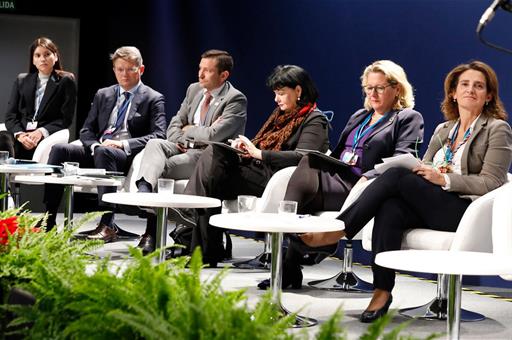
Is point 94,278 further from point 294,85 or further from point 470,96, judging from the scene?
Answer: point 294,85

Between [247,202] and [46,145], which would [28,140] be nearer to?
[46,145]

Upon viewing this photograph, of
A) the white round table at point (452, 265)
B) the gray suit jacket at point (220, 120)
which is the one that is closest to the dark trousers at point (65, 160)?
the gray suit jacket at point (220, 120)

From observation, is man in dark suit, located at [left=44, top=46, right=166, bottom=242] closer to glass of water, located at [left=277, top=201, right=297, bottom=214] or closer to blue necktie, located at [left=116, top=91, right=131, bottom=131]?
blue necktie, located at [left=116, top=91, right=131, bottom=131]

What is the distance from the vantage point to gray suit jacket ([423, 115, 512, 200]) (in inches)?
167

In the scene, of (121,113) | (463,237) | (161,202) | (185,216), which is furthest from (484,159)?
(121,113)

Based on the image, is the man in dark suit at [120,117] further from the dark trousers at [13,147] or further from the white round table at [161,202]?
the white round table at [161,202]

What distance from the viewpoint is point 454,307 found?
3.10 metres

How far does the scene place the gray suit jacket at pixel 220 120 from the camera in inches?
243

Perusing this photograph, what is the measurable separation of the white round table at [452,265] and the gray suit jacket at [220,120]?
3.12 metres

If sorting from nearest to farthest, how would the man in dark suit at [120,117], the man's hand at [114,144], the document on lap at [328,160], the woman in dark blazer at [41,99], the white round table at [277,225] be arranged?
the white round table at [277,225]
the document on lap at [328,160]
the man's hand at [114,144]
the man in dark suit at [120,117]
the woman in dark blazer at [41,99]

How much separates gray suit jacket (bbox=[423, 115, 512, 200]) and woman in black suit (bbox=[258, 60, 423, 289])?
1.86 ft

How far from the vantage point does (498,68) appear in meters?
5.66

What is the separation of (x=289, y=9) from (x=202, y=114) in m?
1.57

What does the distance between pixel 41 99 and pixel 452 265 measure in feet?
17.6
